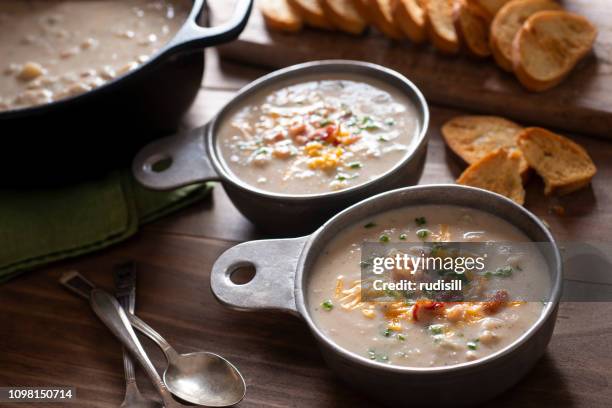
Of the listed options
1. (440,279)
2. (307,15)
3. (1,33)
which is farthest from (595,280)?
(1,33)

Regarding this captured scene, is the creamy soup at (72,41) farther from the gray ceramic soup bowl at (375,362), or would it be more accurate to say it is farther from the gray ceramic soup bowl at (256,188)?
the gray ceramic soup bowl at (375,362)

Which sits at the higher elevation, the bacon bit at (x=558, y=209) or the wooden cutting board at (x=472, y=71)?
the wooden cutting board at (x=472, y=71)

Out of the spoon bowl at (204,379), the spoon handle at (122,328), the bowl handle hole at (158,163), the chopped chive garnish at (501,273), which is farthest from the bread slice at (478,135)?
the spoon handle at (122,328)

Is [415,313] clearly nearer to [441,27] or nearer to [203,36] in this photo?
[203,36]

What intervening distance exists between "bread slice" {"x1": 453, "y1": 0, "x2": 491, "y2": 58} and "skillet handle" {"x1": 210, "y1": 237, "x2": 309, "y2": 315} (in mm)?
1119

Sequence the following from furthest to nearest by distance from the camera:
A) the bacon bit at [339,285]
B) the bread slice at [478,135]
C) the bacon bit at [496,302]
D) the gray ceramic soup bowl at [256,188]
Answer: the bread slice at [478,135], the gray ceramic soup bowl at [256,188], the bacon bit at [339,285], the bacon bit at [496,302]

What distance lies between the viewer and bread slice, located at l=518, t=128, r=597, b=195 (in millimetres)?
2146

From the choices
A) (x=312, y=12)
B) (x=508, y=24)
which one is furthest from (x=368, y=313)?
(x=312, y=12)

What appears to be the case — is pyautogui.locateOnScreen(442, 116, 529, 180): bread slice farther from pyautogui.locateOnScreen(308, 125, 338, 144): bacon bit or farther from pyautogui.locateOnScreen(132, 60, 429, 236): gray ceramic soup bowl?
pyautogui.locateOnScreen(308, 125, 338, 144): bacon bit

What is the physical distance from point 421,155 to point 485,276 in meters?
0.49

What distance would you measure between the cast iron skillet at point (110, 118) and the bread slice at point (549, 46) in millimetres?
894

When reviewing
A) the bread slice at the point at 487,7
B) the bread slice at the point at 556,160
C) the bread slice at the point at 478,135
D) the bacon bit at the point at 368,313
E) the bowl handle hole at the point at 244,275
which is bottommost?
the bowl handle hole at the point at 244,275

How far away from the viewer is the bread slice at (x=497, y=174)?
84.7 inches

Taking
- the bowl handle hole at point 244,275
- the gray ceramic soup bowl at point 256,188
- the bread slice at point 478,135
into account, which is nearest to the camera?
the gray ceramic soup bowl at point 256,188
